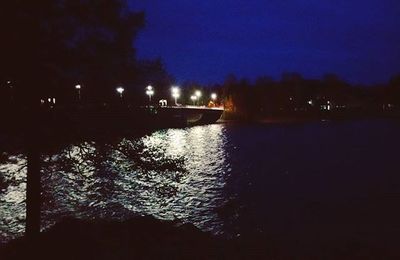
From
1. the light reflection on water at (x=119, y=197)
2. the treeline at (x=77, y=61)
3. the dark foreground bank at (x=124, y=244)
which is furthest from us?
the light reflection on water at (x=119, y=197)

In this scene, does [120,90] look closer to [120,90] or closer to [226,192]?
[120,90]

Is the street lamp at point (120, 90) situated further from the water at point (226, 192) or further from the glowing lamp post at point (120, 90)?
the water at point (226, 192)

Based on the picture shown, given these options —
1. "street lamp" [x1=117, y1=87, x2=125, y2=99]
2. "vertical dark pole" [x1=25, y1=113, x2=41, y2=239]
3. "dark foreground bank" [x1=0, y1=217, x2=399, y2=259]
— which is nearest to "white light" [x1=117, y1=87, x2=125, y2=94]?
"street lamp" [x1=117, y1=87, x2=125, y2=99]

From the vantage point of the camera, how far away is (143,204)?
32.8m

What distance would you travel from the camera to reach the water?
1362 cm

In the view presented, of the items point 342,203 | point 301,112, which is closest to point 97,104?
point 342,203

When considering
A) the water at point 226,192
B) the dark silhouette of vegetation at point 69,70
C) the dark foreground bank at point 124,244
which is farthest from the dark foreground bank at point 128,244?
the dark silhouette of vegetation at point 69,70

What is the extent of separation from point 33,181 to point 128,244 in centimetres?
485

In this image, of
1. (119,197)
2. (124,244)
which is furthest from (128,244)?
(119,197)

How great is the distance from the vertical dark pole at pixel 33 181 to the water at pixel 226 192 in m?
0.47

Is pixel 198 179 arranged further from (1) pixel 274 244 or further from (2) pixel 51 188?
(1) pixel 274 244

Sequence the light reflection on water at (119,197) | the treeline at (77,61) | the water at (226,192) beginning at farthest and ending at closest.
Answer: the light reflection on water at (119,197) < the water at (226,192) < the treeline at (77,61)

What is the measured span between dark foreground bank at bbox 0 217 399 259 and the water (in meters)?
1.90

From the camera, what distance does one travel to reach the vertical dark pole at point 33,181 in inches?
452
